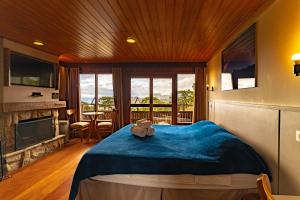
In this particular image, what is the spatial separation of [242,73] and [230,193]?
5.04 ft

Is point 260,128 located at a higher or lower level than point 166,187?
higher

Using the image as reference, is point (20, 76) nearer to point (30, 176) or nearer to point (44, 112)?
point (44, 112)

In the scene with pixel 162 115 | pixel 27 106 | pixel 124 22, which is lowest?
pixel 162 115

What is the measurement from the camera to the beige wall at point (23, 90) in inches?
134

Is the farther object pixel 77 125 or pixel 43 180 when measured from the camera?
pixel 77 125

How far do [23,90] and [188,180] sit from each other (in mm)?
3533

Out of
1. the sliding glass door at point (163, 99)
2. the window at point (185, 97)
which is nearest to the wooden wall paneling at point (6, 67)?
the sliding glass door at point (163, 99)

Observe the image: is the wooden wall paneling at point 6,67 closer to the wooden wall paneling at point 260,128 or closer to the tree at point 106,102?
the tree at point 106,102

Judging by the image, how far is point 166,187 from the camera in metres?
1.99

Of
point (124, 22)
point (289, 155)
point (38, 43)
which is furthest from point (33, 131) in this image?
point (289, 155)

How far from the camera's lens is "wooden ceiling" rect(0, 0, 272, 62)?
2.17 meters

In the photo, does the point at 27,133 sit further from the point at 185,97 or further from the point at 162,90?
the point at 185,97

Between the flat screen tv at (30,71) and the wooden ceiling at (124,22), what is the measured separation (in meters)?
0.34

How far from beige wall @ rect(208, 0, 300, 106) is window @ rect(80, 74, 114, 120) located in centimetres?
454
